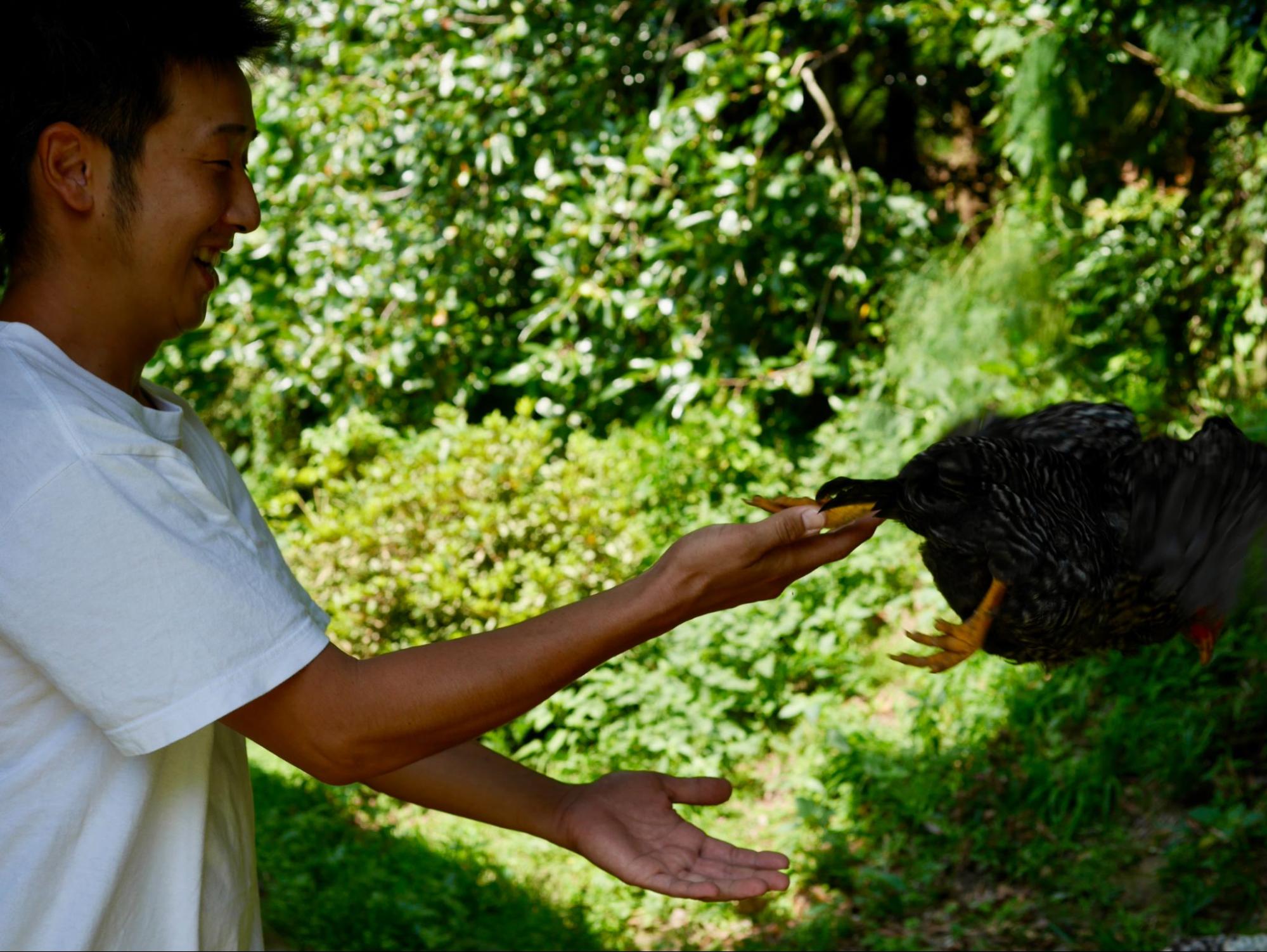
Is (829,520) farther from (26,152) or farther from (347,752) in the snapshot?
(26,152)

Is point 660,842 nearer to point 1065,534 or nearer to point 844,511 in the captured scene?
point 844,511

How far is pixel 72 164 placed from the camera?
1.41 meters

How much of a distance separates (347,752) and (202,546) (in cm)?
27

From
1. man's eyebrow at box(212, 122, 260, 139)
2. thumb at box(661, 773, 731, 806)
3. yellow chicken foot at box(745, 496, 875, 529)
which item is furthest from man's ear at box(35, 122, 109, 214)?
thumb at box(661, 773, 731, 806)

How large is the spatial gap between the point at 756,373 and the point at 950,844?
251 centimetres

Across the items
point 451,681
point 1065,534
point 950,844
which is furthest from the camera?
point 950,844

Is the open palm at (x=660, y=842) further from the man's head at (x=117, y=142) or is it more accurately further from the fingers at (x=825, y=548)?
the man's head at (x=117, y=142)

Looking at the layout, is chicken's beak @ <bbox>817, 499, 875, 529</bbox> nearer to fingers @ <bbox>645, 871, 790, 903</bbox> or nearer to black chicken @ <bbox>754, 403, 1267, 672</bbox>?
black chicken @ <bbox>754, 403, 1267, 672</bbox>

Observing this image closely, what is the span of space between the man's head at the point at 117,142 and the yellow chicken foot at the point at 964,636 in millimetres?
1106

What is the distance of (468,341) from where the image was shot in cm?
685

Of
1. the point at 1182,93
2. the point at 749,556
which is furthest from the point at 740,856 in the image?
the point at 1182,93

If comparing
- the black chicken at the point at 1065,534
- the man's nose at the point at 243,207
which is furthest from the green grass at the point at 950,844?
the man's nose at the point at 243,207

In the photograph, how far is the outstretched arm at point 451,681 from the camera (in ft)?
4.26

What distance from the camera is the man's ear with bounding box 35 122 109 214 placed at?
141 cm
